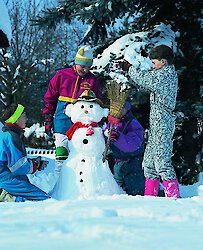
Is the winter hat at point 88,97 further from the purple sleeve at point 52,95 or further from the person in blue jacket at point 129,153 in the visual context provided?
the purple sleeve at point 52,95

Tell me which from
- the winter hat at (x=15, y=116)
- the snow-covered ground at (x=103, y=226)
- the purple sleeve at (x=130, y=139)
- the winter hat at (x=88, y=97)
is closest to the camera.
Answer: the snow-covered ground at (x=103, y=226)

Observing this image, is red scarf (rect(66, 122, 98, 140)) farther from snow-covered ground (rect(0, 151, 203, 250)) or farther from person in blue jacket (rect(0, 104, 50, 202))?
snow-covered ground (rect(0, 151, 203, 250))

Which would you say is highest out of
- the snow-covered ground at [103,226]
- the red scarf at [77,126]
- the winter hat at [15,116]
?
the winter hat at [15,116]

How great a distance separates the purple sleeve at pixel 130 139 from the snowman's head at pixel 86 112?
0.40 metres

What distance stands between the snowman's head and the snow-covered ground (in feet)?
5.26

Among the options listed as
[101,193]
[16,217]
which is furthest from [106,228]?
[101,193]

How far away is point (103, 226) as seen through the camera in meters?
2.21

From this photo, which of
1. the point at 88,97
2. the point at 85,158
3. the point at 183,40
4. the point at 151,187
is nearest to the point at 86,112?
the point at 88,97

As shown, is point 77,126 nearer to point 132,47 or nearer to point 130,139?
point 130,139

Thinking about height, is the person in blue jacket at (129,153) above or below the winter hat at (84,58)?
below

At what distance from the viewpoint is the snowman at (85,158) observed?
4316 millimetres

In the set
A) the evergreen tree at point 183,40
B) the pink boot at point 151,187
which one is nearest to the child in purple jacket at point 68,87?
the pink boot at point 151,187

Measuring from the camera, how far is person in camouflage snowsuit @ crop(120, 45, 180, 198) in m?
4.15

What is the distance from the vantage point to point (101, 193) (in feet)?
14.1
